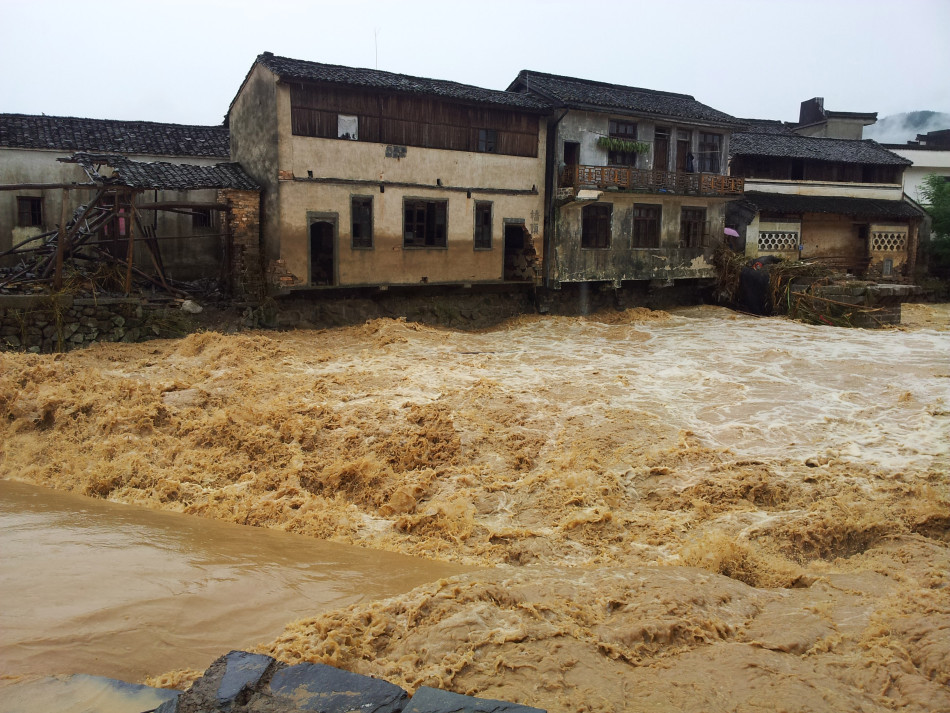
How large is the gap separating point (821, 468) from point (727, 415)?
2210mm

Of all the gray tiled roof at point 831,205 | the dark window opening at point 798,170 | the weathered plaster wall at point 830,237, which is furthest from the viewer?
the dark window opening at point 798,170

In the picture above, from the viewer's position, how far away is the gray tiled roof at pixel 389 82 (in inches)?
624

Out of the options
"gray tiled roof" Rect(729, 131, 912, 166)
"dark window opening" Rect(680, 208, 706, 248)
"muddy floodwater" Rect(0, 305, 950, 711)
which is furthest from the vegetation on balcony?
"muddy floodwater" Rect(0, 305, 950, 711)

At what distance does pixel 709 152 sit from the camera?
22.1 meters

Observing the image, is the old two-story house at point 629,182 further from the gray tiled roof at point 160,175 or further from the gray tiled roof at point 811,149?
the gray tiled roof at point 160,175

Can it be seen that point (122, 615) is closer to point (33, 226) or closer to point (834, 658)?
point (834, 658)

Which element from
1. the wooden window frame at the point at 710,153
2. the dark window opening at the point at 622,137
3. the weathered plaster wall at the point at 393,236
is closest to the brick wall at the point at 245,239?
the weathered plaster wall at the point at 393,236

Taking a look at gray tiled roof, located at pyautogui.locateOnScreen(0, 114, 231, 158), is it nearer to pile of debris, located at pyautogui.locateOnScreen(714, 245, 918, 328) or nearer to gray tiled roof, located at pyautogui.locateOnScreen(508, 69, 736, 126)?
gray tiled roof, located at pyautogui.locateOnScreen(508, 69, 736, 126)

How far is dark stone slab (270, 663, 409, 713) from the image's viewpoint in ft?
11.5

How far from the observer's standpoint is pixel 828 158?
88.9 ft

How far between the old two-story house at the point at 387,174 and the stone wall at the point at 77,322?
278 centimetres

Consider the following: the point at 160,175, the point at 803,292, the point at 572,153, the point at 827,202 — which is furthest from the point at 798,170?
the point at 160,175

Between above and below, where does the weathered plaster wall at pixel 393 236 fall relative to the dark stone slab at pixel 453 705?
above

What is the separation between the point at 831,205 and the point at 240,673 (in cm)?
2831
